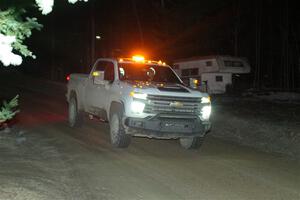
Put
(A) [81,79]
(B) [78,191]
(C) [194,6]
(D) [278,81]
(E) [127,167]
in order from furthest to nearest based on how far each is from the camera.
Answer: (D) [278,81], (C) [194,6], (A) [81,79], (E) [127,167], (B) [78,191]

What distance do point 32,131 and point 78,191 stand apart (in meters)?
6.83

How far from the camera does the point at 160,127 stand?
10.7 m

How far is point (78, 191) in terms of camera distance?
7391 millimetres

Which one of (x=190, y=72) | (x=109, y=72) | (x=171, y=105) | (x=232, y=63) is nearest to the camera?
(x=171, y=105)

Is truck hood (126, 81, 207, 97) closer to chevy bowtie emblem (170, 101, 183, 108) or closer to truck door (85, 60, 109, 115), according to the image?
chevy bowtie emblem (170, 101, 183, 108)

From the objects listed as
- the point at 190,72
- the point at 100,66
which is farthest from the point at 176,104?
the point at 190,72

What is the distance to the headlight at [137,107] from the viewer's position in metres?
10.8

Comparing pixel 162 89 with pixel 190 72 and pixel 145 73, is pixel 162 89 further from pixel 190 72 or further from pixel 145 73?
pixel 190 72

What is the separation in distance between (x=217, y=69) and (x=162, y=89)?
23780 mm

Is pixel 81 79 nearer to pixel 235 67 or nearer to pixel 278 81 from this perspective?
pixel 235 67

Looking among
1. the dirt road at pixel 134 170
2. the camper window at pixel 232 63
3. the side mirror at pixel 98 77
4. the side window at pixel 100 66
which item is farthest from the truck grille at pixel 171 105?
the camper window at pixel 232 63

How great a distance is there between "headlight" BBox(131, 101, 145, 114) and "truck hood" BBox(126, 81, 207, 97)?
0.28m

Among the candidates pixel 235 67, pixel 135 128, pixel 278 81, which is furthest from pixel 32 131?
pixel 278 81

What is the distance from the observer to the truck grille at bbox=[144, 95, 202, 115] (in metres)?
10.8
